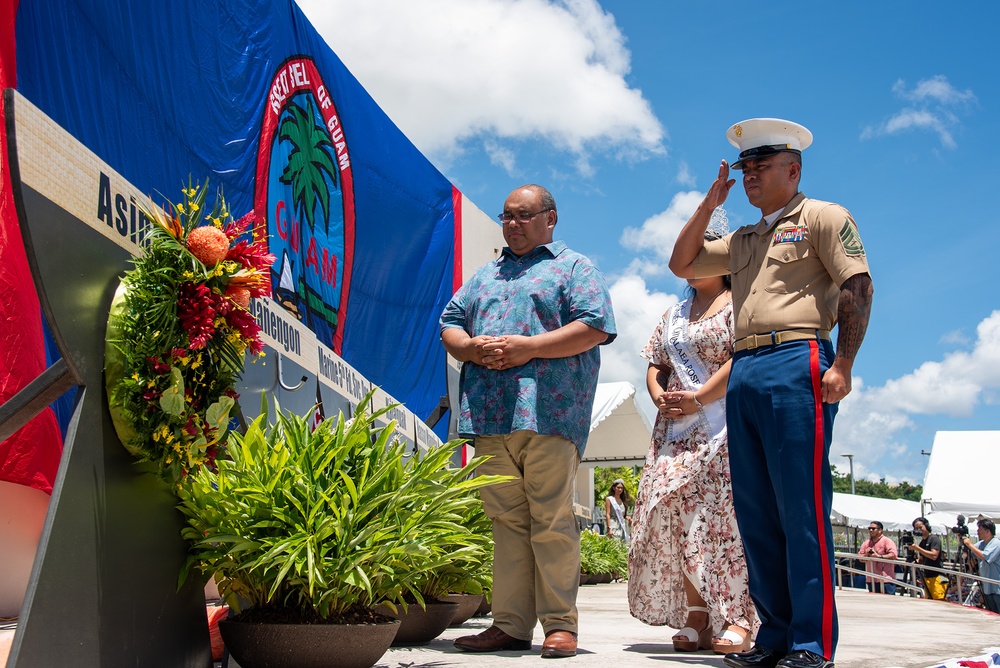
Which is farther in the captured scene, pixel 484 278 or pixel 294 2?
pixel 294 2

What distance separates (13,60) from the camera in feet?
10.8

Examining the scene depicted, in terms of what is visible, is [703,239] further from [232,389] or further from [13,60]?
[13,60]

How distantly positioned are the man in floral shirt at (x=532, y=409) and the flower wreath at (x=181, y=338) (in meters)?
1.25

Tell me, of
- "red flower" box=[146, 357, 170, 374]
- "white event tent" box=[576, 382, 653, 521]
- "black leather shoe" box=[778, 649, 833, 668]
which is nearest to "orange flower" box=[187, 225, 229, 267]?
"red flower" box=[146, 357, 170, 374]

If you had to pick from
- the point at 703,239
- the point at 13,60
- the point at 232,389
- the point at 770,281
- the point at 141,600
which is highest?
the point at 13,60

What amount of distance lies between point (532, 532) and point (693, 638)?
34.8 inches

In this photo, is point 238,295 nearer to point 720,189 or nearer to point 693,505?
point 720,189

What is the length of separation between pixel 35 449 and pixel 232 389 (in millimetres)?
1389

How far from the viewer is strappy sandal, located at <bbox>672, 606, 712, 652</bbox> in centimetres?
385

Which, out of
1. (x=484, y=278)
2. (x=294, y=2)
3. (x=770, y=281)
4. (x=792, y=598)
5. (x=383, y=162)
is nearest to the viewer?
(x=792, y=598)

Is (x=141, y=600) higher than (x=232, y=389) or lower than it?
lower

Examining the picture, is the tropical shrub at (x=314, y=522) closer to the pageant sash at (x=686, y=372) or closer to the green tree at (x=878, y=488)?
the pageant sash at (x=686, y=372)

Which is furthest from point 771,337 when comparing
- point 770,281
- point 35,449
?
point 35,449

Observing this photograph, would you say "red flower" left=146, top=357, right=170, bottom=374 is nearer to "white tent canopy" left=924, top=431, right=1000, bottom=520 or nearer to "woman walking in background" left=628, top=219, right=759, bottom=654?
"woman walking in background" left=628, top=219, right=759, bottom=654
